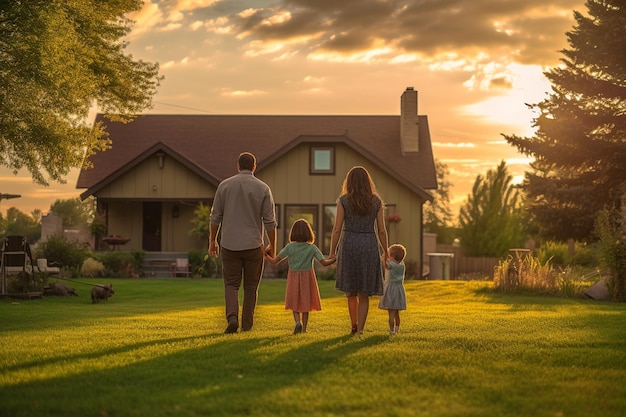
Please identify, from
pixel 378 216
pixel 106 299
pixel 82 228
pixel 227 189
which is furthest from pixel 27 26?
pixel 82 228

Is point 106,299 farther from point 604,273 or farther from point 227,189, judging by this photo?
point 604,273

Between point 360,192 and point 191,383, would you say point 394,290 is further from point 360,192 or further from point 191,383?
point 191,383

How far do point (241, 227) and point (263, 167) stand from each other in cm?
2373

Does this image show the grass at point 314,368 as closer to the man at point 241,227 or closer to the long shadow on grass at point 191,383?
the long shadow on grass at point 191,383

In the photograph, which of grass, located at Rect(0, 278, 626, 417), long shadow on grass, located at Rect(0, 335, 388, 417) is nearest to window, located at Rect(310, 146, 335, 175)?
grass, located at Rect(0, 278, 626, 417)

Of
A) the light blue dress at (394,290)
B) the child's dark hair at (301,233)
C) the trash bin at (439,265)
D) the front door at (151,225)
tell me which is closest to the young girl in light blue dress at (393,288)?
the light blue dress at (394,290)

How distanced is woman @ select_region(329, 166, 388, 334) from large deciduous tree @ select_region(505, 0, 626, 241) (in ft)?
81.3

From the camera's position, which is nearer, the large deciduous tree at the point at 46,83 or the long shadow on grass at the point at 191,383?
the long shadow on grass at the point at 191,383

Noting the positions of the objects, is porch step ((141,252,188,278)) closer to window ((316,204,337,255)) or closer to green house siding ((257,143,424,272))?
green house siding ((257,143,424,272))

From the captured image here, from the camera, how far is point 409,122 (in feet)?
123

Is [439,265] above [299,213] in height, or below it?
below

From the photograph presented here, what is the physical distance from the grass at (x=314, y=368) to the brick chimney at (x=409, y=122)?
947 inches

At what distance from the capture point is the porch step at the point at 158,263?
3306 centimetres

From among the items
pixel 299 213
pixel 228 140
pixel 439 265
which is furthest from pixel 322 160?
pixel 228 140
